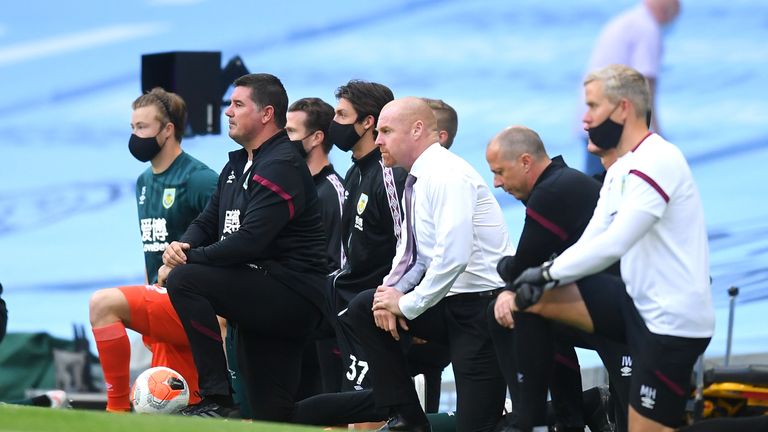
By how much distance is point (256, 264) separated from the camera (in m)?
6.34

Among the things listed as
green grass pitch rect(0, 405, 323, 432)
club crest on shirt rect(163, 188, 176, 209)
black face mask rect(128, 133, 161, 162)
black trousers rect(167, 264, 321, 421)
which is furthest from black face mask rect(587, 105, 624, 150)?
black face mask rect(128, 133, 161, 162)

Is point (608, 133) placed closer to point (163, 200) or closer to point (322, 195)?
point (322, 195)

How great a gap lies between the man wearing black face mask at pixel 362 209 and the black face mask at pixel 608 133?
5.04 ft

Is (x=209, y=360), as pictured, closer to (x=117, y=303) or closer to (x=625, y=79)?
(x=117, y=303)

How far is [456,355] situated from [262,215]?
107cm

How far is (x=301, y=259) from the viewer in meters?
6.43

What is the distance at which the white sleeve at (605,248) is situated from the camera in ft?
15.0

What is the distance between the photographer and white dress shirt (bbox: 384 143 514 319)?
18.6 ft

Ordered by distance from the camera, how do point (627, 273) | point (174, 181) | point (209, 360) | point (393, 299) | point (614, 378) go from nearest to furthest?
1. point (627, 273)
2. point (614, 378)
3. point (393, 299)
4. point (209, 360)
5. point (174, 181)

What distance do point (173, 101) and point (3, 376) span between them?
15.7 ft

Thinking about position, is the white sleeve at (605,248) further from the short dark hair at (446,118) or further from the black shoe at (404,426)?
the short dark hair at (446,118)

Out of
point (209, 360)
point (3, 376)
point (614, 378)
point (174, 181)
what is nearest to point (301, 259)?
point (209, 360)

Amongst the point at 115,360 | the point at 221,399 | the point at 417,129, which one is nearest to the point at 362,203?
the point at 417,129

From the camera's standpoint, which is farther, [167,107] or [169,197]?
[167,107]
